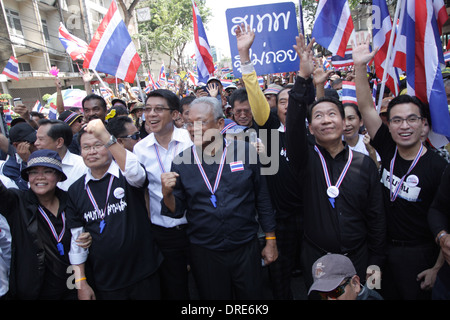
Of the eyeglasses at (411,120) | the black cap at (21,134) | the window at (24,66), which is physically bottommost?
the eyeglasses at (411,120)

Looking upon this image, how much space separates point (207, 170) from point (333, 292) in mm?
1197

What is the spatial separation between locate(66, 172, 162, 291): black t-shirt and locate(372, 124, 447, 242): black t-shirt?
76.7 inches

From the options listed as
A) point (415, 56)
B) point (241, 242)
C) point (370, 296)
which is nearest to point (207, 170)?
point (241, 242)

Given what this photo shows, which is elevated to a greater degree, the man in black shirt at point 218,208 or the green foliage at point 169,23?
the green foliage at point 169,23

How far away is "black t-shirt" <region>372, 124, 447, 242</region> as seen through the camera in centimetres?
209

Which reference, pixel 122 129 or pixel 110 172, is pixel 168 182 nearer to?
pixel 110 172

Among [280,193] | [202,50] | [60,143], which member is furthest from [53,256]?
[202,50]

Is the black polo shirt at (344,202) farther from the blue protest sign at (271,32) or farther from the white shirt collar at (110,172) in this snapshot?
the blue protest sign at (271,32)

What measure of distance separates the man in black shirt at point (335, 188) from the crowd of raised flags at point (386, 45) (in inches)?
37.7

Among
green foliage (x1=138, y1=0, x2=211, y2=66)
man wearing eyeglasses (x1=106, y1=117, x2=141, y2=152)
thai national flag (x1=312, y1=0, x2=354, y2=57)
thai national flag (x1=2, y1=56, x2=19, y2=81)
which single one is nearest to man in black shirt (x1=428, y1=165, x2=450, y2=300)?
thai national flag (x1=312, y1=0, x2=354, y2=57)

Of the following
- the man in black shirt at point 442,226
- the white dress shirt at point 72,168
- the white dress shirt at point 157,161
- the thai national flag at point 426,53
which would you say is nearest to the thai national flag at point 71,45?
the white dress shirt at point 72,168

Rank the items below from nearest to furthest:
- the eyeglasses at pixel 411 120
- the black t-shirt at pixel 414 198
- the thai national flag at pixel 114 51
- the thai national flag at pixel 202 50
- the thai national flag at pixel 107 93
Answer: the black t-shirt at pixel 414 198
the eyeglasses at pixel 411 120
the thai national flag at pixel 114 51
the thai national flag at pixel 202 50
the thai national flag at pixel 107 93

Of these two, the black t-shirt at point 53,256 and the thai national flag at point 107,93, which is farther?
the thai national flag at point 107,93

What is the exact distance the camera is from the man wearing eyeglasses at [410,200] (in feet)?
6.93
